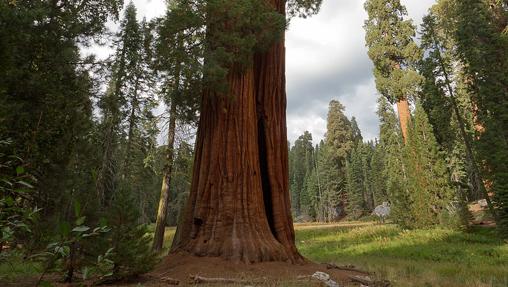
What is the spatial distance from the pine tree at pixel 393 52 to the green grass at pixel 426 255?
31.9 ft

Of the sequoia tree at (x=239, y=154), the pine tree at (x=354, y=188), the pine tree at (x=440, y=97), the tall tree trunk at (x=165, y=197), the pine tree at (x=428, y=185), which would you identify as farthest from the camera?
the pine tree at (x=354, y=188)

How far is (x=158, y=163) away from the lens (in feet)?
55.1

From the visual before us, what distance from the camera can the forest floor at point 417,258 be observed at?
7.91m

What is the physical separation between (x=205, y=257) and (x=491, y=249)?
12.6 metres

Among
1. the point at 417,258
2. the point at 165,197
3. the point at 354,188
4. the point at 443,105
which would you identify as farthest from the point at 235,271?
the point at 354,188

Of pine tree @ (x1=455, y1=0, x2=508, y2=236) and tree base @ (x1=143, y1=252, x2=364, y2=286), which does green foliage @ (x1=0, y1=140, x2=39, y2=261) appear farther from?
pine tree @ (x1=455, y1=0, x2=508, y2=236)

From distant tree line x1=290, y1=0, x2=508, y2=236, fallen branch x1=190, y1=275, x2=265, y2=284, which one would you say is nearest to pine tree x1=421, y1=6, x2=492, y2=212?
distant tree line x1=290, y1=0, x2=508, y2=236

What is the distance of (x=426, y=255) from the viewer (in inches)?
587

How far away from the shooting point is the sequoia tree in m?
8.48

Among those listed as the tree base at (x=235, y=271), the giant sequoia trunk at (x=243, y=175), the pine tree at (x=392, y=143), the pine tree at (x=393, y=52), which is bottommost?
the tree base at (x=235, y=271)

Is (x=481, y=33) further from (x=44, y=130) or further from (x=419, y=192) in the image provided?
(x=44, y=130)

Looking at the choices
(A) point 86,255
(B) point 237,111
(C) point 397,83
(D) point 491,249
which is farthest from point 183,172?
(C) point 397,83

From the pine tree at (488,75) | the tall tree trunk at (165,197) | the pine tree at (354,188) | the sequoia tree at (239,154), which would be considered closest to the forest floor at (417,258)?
the sequoia tree at (239,154)

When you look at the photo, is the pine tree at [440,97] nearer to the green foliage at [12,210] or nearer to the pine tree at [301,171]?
the green foliage at [12,210]
